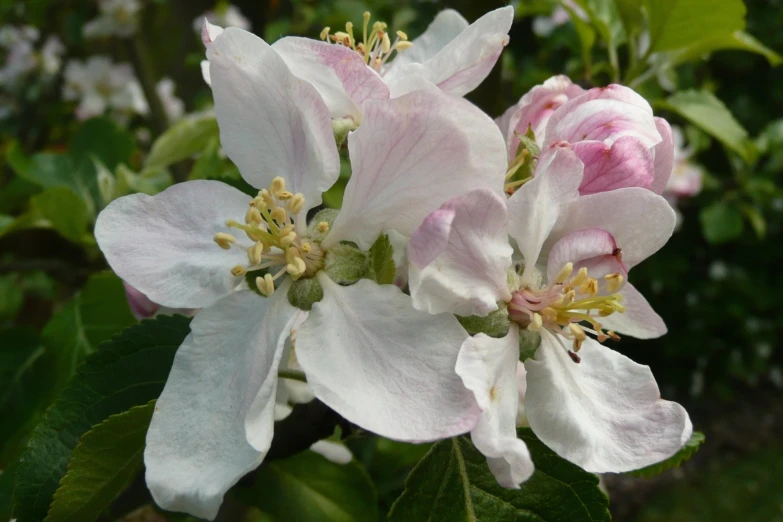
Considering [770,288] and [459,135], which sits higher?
[459,135]

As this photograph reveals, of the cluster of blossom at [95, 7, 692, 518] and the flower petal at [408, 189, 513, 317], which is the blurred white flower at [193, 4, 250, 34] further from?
the flower petal at [408, 189, 513, 317]

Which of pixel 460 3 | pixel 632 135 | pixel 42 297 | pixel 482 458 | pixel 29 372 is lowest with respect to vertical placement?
pixel 42 297

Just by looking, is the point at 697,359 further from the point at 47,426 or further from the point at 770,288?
the point at 47,426

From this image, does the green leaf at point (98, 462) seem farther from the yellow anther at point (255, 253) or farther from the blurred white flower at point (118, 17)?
the blurred white flower at point (118, 17)

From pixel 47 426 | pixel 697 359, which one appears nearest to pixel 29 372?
pixel 47 426

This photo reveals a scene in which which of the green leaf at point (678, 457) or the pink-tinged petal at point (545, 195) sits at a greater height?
the pink-tinged petal at point (545, 195)

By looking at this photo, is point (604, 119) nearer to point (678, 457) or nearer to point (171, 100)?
point (678, 457)

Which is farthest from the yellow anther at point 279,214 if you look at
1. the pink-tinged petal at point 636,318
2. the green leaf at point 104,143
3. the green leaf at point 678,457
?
the green leaf at point 104,143

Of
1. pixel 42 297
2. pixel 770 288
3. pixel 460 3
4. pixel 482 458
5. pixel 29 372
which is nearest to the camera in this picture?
pixel 482 458
